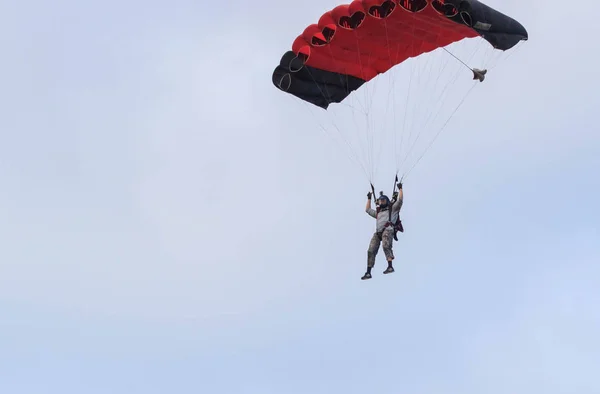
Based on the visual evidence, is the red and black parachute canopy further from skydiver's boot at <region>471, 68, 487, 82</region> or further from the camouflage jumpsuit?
the camouflage jumpsuit

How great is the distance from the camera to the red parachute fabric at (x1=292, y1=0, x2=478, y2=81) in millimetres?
37938

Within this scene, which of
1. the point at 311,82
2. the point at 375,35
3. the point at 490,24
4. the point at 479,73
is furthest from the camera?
the point at 311,82

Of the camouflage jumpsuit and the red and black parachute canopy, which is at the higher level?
the red and black parachute canopy

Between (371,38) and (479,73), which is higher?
(371,38)

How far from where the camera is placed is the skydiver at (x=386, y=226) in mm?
38000

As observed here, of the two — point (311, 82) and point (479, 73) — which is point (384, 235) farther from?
point (311, 82)

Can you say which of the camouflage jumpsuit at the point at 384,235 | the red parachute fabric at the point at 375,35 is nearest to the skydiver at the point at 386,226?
the camouflage jumpsuit at the point at 384,235

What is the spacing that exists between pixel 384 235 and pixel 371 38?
4.81 m

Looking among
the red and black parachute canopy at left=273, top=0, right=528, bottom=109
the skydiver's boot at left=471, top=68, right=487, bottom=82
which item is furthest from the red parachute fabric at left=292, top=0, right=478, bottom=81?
the skydiver's boot at left=471, top=68, right=487, bottom=82

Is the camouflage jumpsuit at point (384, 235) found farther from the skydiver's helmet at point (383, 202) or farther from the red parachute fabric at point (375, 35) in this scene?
the red parachute fabric at point (375, 35)

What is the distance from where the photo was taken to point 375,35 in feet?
129

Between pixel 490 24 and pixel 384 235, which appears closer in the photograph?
pixel 490 24

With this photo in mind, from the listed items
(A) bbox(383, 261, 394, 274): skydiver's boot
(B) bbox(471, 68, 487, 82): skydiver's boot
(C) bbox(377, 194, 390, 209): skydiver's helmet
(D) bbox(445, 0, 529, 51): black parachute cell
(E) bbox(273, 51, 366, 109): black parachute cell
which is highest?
(E) bbox(273, 51, 366, 109): black parachute cell

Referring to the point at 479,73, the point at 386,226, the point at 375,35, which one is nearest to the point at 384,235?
the point at 386,226
